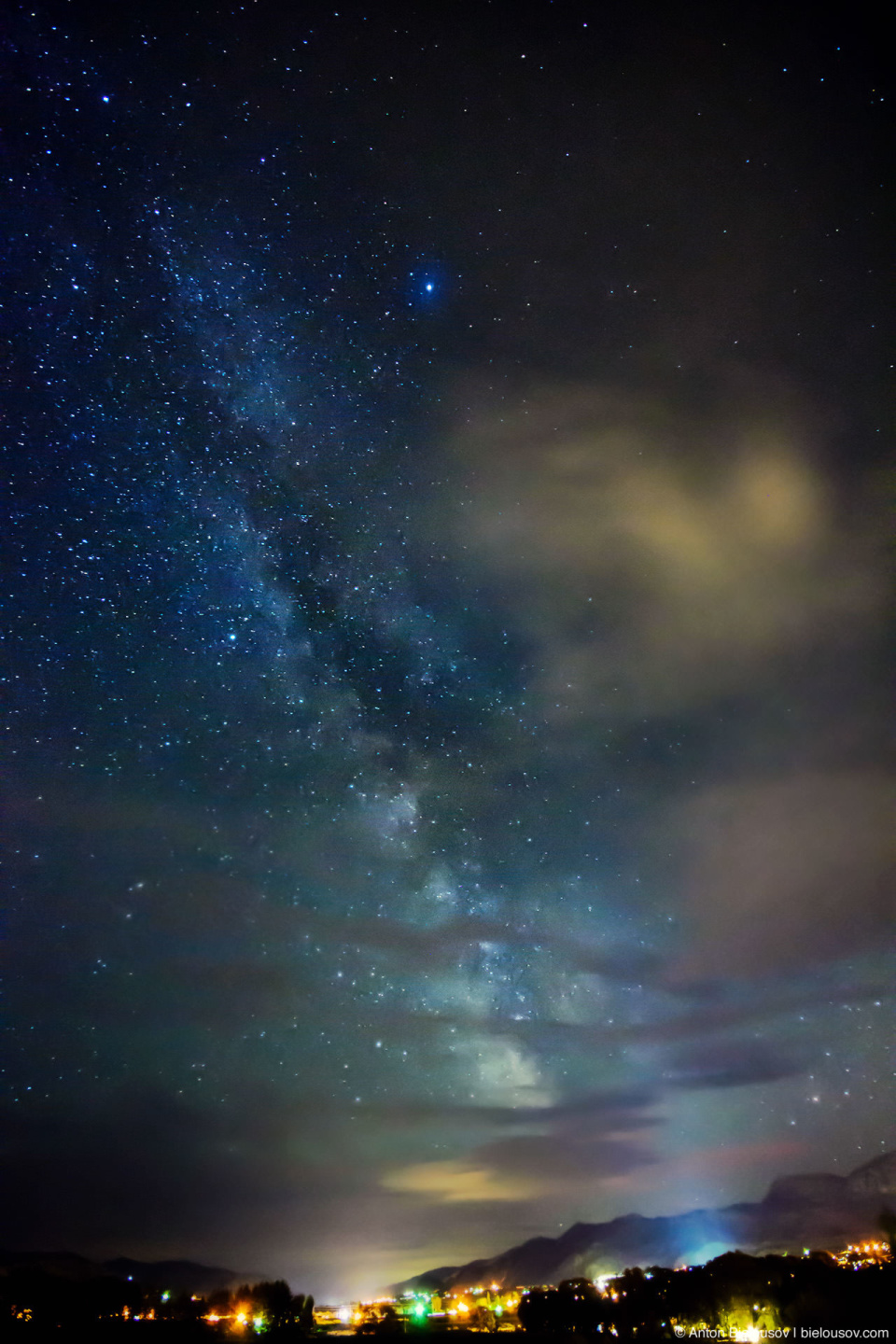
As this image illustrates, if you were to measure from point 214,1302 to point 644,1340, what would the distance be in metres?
119

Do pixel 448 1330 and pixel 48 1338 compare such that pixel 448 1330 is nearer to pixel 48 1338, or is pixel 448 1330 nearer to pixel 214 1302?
pixel 48 1338

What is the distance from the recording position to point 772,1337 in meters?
53.8

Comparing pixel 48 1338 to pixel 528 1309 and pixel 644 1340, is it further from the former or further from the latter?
pixel 528 1309

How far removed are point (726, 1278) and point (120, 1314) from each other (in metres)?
76.9

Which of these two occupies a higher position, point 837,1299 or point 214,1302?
point 837,1299

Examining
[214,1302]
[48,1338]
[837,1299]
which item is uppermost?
[48,1338]

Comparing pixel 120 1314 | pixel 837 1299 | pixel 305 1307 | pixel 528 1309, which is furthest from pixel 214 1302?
pixel 837 1299

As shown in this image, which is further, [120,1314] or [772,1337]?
[120,1314]

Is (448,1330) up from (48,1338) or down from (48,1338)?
down

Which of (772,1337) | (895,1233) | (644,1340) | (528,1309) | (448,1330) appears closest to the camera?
(772,1337)

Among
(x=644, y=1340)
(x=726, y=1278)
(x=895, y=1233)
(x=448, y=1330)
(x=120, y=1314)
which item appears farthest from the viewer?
(x=120, y=1314)

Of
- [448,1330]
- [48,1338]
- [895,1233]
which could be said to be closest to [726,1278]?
[448,1330]

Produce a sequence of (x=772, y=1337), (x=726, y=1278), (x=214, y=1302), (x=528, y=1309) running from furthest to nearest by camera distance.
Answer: (x=214, y=1302) < (x=528, y=1309) < (x=726, y=1278) < (x=772, y=1337)

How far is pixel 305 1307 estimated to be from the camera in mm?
122438
